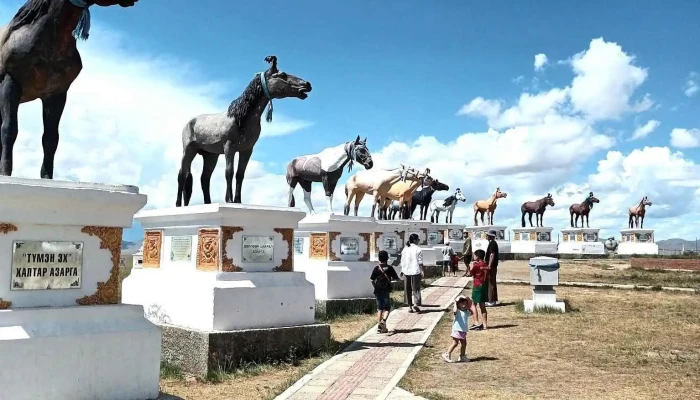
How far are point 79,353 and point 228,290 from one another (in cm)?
299

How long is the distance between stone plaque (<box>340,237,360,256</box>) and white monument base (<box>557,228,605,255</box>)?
99.3 ft

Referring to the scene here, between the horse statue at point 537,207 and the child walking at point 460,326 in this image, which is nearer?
the child walking at point 460,326

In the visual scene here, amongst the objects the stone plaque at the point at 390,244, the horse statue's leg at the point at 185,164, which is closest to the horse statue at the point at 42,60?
the horse statue's leg at the point at 185,164

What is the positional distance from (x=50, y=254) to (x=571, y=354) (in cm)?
682

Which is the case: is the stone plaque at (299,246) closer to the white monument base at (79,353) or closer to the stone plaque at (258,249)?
the stone plaque at (258,249)

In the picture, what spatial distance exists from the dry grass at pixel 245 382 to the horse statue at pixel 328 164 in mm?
4998

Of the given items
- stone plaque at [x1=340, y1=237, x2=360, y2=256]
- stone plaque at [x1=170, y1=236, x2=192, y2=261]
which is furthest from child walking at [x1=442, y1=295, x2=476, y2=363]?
stone plaque at [x1=340, y1=237, x2=360, y2=256]

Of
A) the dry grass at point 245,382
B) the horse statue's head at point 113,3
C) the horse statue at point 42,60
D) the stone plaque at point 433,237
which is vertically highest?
the horse statue's head at point 113,3

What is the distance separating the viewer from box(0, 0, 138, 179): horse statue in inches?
183

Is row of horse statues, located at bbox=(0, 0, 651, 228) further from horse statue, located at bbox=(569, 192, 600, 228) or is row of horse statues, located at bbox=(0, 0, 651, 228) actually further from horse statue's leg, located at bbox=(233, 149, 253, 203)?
horse statue, located at bbox=(569, 192, 600, 228)

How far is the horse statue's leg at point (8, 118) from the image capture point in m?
4.58

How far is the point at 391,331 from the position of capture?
9.88 metres

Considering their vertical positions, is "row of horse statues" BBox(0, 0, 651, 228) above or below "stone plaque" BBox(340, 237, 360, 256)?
above

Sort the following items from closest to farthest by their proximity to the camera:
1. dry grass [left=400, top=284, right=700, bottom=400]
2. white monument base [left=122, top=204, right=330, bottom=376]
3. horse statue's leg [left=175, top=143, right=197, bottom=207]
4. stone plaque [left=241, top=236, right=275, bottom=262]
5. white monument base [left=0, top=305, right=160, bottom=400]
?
white monument base [left=0, top=305, right=160, bottom=400] → dry grass [left=400, top=284, right=700, bottom=400] → white monument base [left=122, top=204, right=330, bottom=376] → stone plaque [left=241, top=236, right=275, bottom=262] → horse statue's leg [left=175, top=143, right=197, bottom=207]
